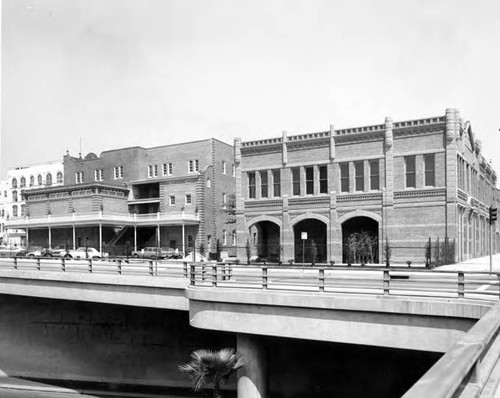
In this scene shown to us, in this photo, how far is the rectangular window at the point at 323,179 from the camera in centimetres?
4059

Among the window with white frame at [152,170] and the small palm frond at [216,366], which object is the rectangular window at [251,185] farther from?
the small palm frond at [216,366]

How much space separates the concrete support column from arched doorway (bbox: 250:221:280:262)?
89.6ft

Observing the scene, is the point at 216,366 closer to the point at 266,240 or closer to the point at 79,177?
the point at 266,240

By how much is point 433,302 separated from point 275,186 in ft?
102

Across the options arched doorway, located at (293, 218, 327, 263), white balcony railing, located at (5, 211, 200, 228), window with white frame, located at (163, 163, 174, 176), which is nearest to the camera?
arched doorway, located at (293, 218, 327, 263)

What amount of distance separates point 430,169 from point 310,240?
1171 centimetres

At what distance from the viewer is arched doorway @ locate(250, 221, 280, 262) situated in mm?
43312

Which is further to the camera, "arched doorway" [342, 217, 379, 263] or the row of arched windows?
the row of arched windows

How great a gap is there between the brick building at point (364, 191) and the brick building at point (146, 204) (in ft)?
41.6

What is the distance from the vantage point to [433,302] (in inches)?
478

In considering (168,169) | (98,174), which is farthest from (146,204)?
(98,174)

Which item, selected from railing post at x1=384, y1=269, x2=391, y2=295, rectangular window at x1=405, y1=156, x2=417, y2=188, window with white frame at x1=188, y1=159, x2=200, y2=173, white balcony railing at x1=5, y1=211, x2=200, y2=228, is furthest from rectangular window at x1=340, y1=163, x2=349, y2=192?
railing post at x1=384, y1=269, x2=391, y2=295

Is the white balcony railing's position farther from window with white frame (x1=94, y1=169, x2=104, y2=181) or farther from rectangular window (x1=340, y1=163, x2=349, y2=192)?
rectangular window (x1=340, y1=163, x2=349, y2=192)

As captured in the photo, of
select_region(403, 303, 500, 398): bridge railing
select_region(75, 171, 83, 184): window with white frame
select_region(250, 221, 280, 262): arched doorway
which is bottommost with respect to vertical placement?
select_region(250, 221, 280, 262): arched doorway
